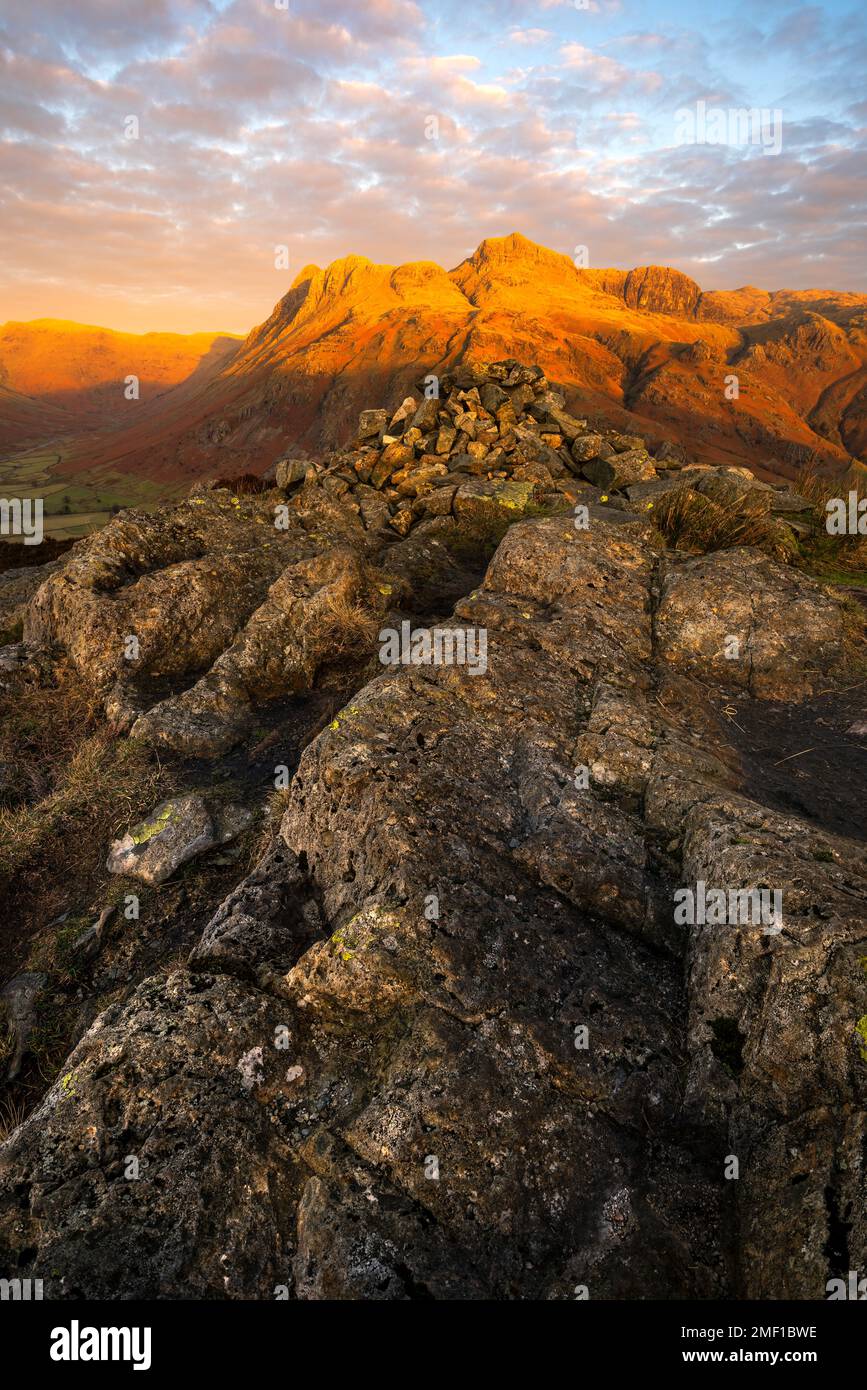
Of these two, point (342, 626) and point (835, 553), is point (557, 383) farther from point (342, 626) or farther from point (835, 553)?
point (342, 626)

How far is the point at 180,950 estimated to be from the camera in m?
6.11

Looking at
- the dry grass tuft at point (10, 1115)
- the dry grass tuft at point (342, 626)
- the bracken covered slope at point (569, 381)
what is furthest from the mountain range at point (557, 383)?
the dry grass tuft at point (10, 1115)

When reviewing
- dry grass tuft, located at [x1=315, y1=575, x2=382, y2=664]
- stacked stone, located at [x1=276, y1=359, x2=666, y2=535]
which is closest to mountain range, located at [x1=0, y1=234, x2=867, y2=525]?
stacked stone, located at [x1=276, y1=359, x2=666, y2=535]

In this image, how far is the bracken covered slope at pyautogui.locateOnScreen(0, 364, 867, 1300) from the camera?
3371 mm

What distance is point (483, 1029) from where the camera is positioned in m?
4.16

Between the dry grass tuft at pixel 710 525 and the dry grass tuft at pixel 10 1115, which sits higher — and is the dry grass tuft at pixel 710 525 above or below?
above

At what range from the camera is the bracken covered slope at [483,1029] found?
11.1 feet

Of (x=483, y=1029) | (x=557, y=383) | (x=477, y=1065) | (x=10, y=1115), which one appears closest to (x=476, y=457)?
(x=483, y=1029)

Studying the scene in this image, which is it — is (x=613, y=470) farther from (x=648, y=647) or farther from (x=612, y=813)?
(x=612, y=813)

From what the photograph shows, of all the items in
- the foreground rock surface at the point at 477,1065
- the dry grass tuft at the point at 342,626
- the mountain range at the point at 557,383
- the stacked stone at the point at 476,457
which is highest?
the mountain range at the point at 557,383

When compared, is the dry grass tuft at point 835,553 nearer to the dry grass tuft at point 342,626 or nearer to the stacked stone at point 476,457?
the stacked stone at point 476,457

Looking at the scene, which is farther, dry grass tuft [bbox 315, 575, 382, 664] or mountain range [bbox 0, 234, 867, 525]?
mountain range [bbox 0, 234, 867, 525]

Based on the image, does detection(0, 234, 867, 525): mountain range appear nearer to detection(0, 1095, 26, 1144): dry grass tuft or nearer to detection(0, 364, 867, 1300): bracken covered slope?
detection(0, 364, 867, 1300): bracken covered slope
